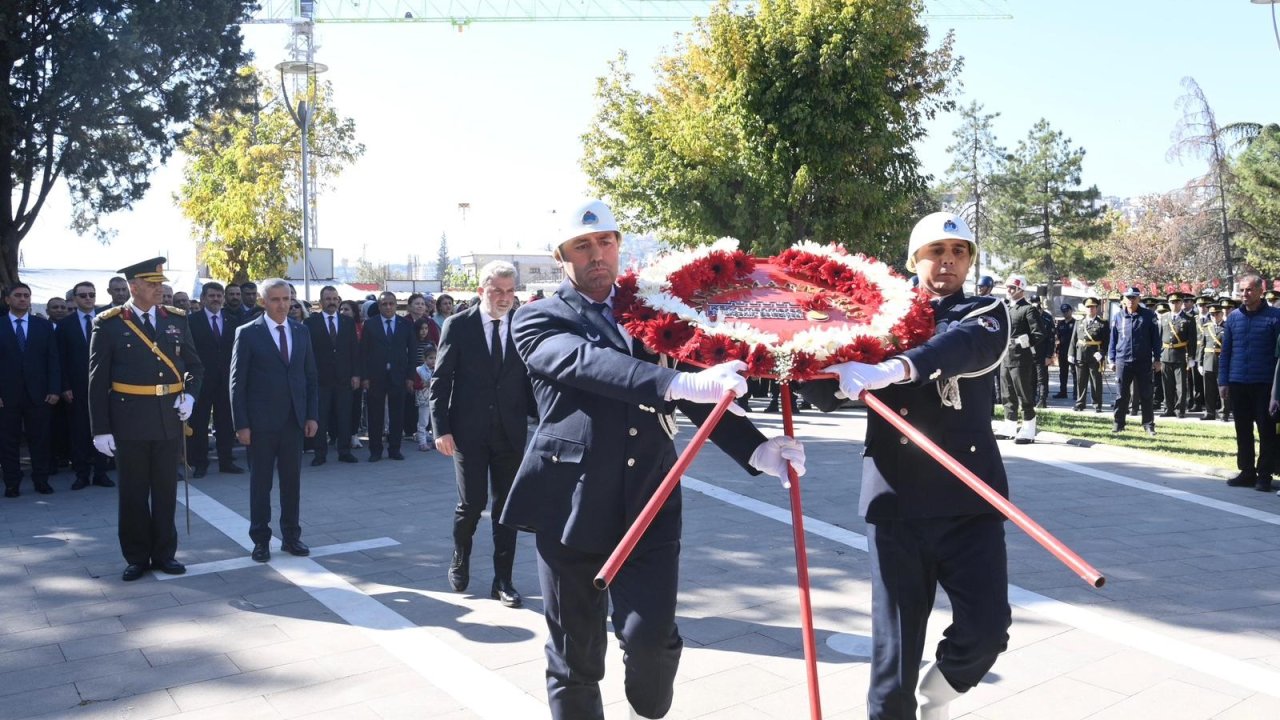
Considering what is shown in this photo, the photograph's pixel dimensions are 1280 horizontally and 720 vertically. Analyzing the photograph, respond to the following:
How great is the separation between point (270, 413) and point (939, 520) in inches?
211

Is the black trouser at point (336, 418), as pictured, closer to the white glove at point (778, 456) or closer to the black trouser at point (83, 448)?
the black trouser at point (83, 448)

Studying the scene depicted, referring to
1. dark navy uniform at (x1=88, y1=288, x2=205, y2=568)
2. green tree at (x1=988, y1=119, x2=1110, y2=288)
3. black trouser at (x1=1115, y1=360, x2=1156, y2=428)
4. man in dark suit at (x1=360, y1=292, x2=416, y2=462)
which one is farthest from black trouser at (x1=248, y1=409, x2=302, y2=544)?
green tree at (x1=988, y1=119, x2=1110, y2=288)

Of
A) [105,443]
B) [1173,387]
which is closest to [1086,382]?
[1173,387]

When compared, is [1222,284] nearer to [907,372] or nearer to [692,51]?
[692,51]

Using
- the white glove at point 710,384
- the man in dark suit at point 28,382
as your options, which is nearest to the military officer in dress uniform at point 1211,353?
the white glove at point 710,384

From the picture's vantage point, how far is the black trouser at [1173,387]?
56.5 feet

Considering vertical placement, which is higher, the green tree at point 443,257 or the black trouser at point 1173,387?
the green tree at point 443,257

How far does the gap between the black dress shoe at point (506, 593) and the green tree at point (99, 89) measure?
12547 mm

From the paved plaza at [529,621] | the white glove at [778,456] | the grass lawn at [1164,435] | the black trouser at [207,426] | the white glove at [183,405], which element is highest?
the white glove at [183,405]

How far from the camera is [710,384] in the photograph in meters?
2.95

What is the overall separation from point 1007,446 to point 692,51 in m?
13.1

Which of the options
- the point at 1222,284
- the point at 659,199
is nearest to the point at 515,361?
the point at 659,199

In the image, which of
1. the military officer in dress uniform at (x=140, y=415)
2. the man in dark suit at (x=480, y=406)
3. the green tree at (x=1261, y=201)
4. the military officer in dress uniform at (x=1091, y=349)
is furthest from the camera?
the green tree at (x=1261, y=201)

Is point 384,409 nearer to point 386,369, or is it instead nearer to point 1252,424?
point 386,369
